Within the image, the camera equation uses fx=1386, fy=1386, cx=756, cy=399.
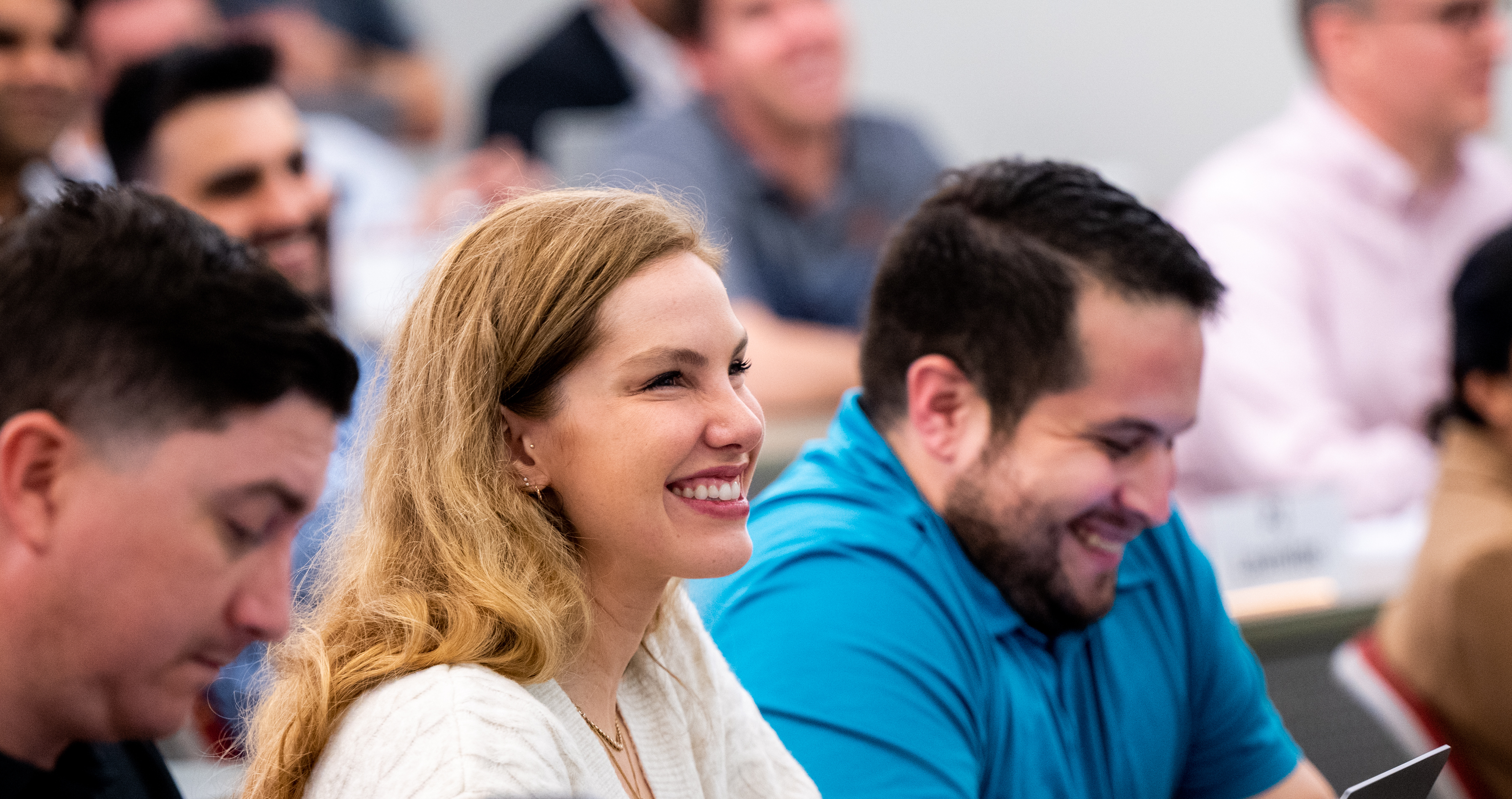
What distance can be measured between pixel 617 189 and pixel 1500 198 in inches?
103

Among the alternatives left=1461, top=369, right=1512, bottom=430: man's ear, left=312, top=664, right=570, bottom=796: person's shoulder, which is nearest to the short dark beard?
left=312, top=664, right=570, bottom=796: person's shoulder

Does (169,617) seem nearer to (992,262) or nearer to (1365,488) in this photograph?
(992,262)

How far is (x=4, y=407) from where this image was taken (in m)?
0.65

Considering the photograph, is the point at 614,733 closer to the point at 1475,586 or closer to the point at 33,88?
the point at 1475,586

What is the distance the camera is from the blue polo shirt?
3.64ft

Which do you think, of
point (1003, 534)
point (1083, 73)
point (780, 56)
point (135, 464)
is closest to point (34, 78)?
point (780, 56)

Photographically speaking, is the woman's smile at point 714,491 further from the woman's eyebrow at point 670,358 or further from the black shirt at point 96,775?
the black shirt at point 96,775

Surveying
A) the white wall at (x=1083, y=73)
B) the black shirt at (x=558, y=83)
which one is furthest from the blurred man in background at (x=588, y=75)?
the white wall at (x=1083, y=73)

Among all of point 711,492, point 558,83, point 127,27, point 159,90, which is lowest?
point 711,492

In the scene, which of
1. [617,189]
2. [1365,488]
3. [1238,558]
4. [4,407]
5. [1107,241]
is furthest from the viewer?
[1365,488]

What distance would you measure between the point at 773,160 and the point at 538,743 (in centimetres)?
218

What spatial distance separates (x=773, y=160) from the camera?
2.91 metres

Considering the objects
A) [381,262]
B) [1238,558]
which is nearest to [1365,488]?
[1238,558]

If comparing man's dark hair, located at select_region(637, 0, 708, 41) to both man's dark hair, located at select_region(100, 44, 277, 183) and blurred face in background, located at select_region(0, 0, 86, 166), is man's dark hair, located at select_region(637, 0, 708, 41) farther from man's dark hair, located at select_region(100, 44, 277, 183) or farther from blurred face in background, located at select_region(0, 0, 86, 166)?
blurred face in background, located at select_region(0, 0, 86, 166)
